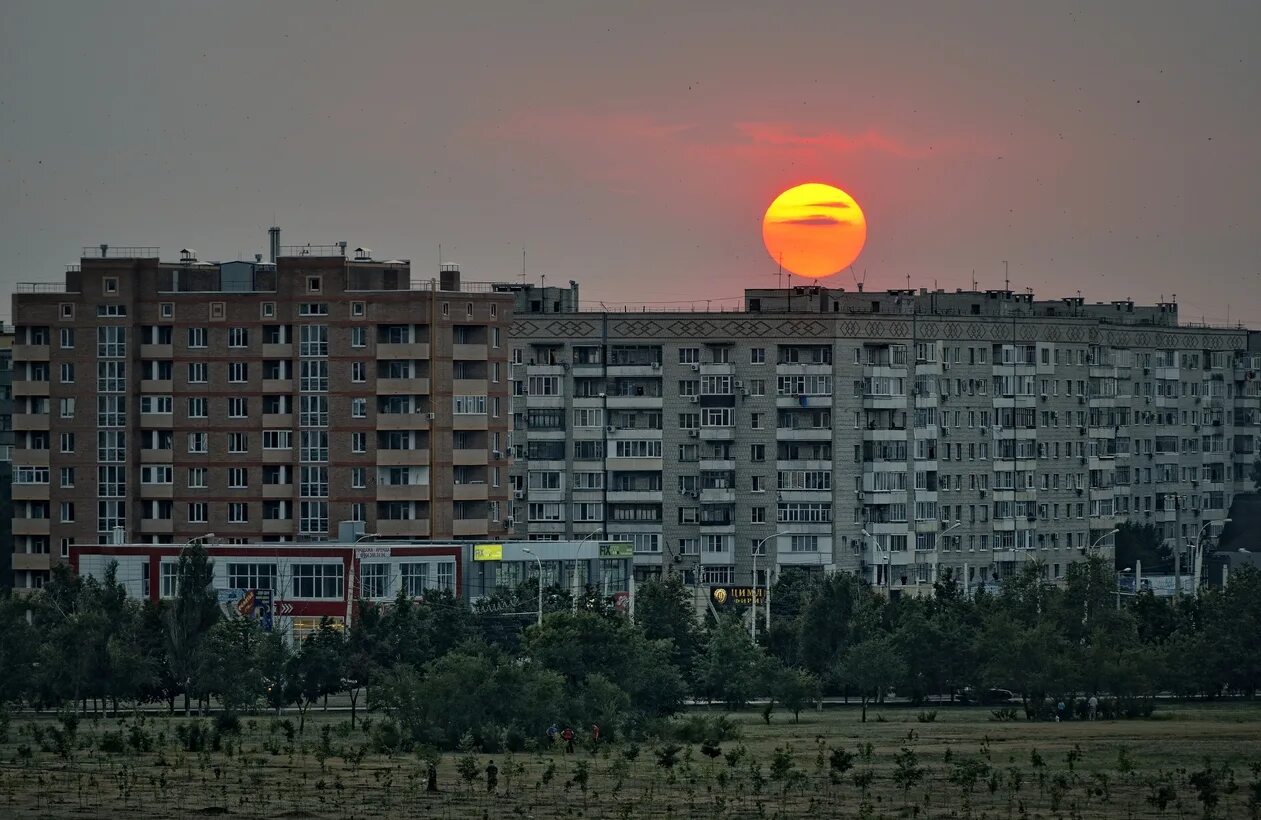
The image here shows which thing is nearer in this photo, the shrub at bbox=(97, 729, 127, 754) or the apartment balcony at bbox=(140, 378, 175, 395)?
the shrub at bbox=(97, 729, 127, 754)

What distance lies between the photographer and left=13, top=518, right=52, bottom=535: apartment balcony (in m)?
157

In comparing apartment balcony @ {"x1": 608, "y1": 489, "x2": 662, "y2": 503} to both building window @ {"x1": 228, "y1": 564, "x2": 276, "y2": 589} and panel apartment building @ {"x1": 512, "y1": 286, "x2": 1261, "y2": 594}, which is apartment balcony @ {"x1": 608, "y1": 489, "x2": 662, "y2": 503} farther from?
building window @ {"x1": 228, "y1": 564, "x2": 276, "y2": 589}

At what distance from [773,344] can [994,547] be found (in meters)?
23.8

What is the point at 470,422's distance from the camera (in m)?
153

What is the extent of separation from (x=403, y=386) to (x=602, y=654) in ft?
156

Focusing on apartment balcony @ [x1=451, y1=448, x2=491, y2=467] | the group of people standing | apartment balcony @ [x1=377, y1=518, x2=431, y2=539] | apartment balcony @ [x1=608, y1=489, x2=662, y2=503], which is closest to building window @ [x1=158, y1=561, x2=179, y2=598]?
apartment balcony @ [x1=377, y1=518, x2=431, y2=539]

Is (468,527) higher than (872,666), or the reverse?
(468,527)

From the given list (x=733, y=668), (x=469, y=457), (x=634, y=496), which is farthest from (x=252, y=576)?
(x=634, y=496)

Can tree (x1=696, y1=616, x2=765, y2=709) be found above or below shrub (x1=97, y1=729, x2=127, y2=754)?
above

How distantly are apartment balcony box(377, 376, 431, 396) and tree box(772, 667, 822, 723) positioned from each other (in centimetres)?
3821

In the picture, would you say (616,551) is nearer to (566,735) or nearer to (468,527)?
(468,527)

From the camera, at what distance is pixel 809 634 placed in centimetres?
13138

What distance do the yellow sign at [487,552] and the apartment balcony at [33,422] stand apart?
28979mm

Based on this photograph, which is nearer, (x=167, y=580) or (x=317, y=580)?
(x=317, y=580)
